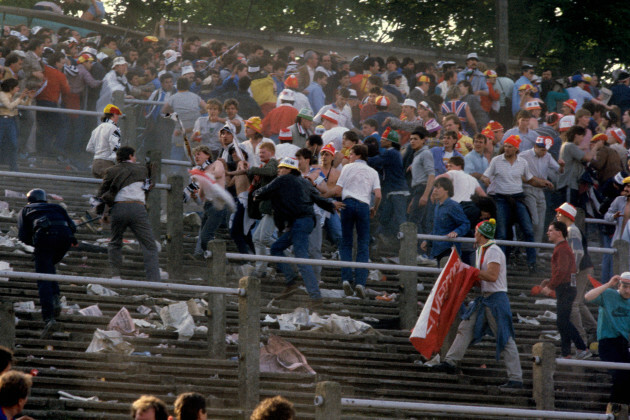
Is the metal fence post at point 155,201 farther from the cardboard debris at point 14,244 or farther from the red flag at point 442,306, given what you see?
the red flag at point 442,306

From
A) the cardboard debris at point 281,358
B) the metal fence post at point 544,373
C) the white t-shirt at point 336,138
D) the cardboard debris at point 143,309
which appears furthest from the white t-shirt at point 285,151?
the metal fence post at point 544,373

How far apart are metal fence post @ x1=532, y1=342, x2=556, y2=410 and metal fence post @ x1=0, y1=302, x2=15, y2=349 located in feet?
16.5

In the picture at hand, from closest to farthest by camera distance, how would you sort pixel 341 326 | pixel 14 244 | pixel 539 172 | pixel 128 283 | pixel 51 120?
pixel 128 283 → pixel 341 326 → pixel 14 244 → pixel 539 172 → pixel 51 120

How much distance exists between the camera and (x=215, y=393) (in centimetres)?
1132

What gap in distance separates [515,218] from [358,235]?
10.9 feet

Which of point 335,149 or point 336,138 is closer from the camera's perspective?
point 335,149

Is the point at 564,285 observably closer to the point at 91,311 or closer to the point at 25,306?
the point at 91,311

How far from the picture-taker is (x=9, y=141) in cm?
1769

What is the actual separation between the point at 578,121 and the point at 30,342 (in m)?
11.5

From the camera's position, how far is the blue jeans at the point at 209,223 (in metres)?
15.1

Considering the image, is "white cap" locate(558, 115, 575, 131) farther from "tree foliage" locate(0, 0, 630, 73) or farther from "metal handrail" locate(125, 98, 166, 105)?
"tree foliage" locate(0, 0, 630, 73)

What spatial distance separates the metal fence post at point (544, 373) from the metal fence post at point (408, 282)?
282cm

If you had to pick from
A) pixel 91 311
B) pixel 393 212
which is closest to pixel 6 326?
pixel 91 311

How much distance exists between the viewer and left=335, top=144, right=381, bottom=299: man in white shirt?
15.0 metres
